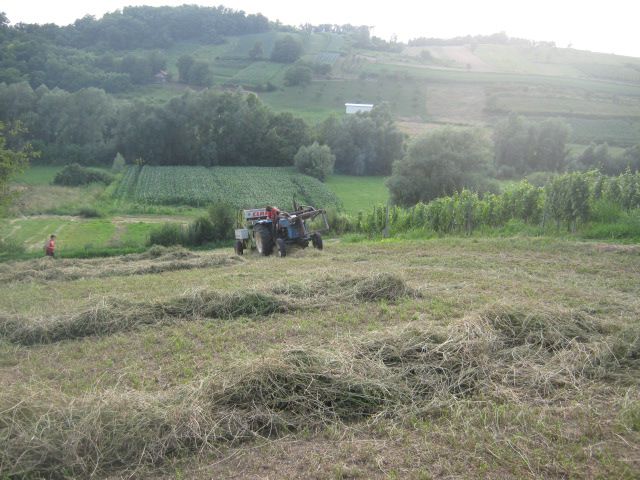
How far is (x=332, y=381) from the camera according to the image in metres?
5.54

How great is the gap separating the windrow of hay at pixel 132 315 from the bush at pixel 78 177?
4535 cm

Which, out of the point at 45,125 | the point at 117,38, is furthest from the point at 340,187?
the point at 117,38

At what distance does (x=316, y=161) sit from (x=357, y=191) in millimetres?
6791

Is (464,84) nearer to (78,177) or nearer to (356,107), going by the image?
(356,107)

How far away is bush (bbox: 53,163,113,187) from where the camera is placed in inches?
1957

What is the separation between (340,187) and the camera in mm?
50500

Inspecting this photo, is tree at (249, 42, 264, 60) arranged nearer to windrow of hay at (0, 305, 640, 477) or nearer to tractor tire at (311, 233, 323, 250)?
tractor tire at (311, 233, 323, 250)

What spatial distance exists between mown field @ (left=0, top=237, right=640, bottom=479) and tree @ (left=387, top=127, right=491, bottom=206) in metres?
22.7

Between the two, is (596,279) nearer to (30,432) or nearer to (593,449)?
(593,449)

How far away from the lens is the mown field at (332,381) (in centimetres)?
447

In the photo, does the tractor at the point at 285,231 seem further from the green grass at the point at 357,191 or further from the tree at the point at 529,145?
the tree at the point at 529,145

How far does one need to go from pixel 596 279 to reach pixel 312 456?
316 inches

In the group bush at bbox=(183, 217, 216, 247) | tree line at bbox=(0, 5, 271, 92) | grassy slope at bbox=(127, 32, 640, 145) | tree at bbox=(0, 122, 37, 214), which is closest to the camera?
tree at bbox=(0, 122, 37, 214)

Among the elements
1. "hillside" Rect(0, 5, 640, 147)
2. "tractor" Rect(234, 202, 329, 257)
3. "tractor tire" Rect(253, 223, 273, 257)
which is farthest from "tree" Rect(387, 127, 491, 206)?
"hillside" Rect(0, 5, 640, 147)
